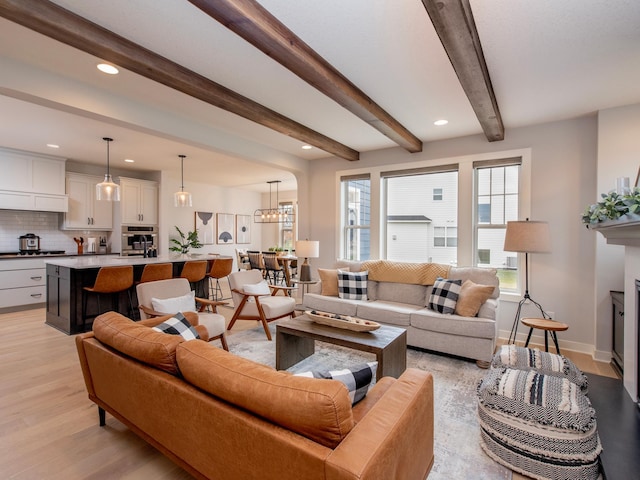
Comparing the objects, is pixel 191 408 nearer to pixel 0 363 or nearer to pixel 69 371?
pixel 69 371

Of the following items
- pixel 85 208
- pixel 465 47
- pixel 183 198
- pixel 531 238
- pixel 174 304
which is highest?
pixel 465 47

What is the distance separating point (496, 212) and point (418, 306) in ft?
5.44

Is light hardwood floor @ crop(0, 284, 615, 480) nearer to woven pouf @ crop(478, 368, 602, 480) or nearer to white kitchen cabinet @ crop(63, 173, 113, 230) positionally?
woven pouf @ crop(478, 368, 602, 480)

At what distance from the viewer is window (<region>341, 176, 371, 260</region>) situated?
537 cm

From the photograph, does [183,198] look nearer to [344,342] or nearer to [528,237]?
[344,342]

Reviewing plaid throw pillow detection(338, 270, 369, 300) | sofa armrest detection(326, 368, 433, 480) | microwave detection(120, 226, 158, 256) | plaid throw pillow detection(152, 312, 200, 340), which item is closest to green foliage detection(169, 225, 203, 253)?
microwave detection(120, 226, 158, 256)

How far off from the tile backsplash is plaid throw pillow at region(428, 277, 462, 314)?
672 cm

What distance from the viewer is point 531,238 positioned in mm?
3307

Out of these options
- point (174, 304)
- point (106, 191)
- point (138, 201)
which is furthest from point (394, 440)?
point (138, 201)

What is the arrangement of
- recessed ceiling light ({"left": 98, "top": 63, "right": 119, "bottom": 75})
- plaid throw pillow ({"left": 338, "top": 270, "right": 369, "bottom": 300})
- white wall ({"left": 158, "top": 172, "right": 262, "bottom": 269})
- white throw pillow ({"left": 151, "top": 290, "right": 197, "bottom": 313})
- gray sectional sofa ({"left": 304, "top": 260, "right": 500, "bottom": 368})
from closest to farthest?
recessed ceiling light ({"left": 98, "top": 63, "right": 119, "bottom": 75}), white throw pillow ({"left": 151, "top": 290, "right": 197, "bottom": 313}), gray sectional sofa ({"left": 304, "top": 260, "right": 500, "bottom": 368}), plaid throw pillow ({"left": 338, "top": 270, "right": 369, "bottom": 300}), white wall ({"left": 158, "top": 172, "right": 262, "bottom": 269})

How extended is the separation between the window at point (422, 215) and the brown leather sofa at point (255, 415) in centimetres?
337

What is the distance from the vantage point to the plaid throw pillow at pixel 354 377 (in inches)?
55.9

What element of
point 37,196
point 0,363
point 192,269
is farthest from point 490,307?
point 37,196

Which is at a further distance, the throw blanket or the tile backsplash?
the tile backsplash
